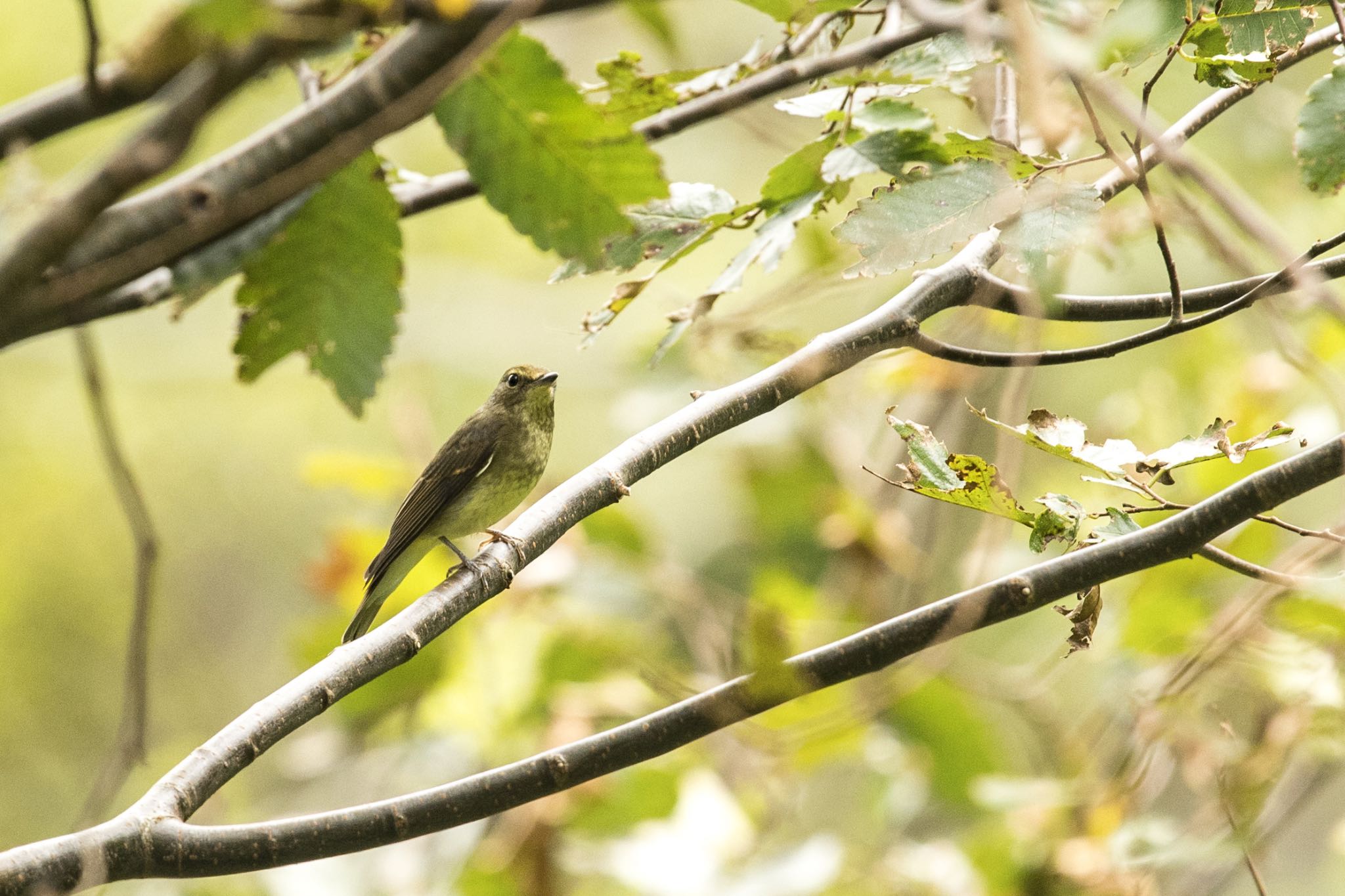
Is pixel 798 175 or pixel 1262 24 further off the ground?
pixel 1262 24

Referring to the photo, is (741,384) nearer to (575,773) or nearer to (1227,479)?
(575,773)

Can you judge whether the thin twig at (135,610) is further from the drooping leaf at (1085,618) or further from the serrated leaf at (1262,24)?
the serrated leaf at (1262,24)

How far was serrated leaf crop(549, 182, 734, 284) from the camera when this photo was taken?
2.26m

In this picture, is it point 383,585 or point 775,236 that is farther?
point 383,585

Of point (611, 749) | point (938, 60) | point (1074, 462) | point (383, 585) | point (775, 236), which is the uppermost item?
point (938, 60)

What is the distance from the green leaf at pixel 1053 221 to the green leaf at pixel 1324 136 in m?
0.39

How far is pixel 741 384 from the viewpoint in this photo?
92.4 inches

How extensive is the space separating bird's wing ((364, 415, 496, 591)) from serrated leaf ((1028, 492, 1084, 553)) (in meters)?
2.79

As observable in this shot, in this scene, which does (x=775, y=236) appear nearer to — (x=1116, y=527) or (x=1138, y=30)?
(x=1116, y=527)

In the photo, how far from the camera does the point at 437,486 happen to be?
4.44 metres

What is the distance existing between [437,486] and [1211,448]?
305 centimetres

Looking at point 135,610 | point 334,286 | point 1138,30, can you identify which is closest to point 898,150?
point 1138,30

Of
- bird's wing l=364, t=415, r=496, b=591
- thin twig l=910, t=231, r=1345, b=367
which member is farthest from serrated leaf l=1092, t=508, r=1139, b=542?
bird's wing l=364, t=415, r=496, b=591

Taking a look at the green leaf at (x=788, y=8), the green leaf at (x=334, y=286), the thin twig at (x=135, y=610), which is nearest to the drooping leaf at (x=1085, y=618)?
the green leaf at (x=788, y=8)
